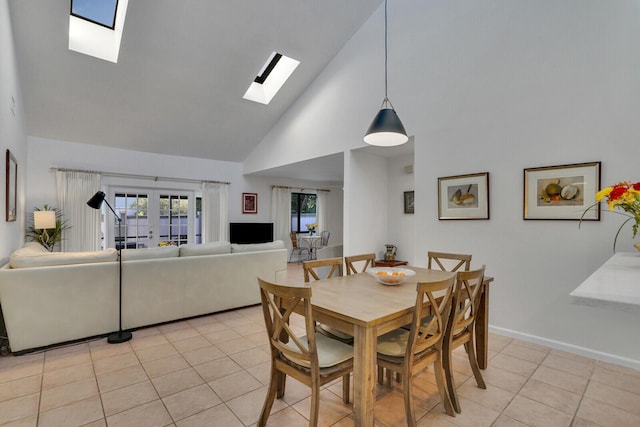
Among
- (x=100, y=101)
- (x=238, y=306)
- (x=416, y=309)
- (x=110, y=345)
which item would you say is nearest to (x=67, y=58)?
(x=100, y=101)

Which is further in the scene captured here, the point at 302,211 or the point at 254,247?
the point at 302,211

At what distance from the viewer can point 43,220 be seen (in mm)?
4266

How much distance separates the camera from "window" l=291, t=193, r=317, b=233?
862 centimetres

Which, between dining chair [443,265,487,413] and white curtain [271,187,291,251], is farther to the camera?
white curtain [271,187,291,251]

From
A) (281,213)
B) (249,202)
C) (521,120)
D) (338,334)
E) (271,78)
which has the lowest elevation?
(338,334)

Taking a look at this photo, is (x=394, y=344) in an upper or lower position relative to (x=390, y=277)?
lower

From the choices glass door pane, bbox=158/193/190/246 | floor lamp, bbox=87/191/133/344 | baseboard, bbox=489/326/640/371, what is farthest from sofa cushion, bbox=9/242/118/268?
baseboard, bbox=489/326/640/371

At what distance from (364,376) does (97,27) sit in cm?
517

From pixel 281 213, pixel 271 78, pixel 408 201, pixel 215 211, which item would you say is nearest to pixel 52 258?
pixel 215 211

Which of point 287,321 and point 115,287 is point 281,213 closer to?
point 115,287

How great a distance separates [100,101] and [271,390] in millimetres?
5001

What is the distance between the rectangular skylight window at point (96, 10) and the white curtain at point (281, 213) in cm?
→ 462

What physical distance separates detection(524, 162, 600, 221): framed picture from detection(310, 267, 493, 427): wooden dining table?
1.14 m

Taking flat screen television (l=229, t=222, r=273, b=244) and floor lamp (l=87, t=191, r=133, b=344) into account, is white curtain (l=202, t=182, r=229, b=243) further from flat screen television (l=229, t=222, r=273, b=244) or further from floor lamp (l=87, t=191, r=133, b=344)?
floor lamp (l=87, t=191, r=133, b=344)
